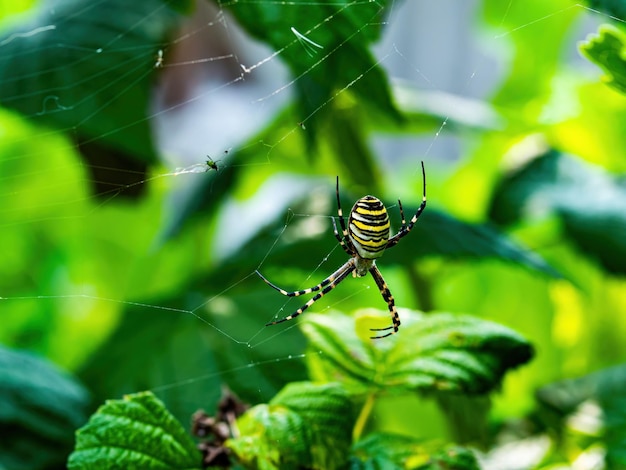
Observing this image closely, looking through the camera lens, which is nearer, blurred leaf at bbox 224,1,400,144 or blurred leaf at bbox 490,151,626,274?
blurred leaf at bbox 224,1,400,144

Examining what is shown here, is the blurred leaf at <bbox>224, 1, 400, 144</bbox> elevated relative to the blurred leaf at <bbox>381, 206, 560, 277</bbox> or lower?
elevated

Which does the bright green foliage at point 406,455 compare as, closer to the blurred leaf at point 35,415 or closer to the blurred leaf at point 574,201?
the blurred leaf at point 35,415

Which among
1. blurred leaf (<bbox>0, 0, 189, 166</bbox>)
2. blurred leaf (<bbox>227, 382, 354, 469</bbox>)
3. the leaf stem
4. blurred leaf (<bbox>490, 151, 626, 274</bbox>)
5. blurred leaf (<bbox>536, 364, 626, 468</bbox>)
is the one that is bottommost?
blurred leaf (<bbox>536, 364, 626, 468</bbox>)

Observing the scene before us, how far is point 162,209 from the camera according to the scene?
1.45 m

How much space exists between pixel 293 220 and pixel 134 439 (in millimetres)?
516

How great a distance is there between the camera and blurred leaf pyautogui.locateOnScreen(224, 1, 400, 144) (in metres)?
0.59

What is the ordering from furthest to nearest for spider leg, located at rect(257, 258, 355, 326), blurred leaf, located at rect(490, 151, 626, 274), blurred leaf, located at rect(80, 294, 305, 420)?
blurred leaf, located at rect(490, 151, 626, 274) → spider leg, located at rect(257, 258, 355, 326) → blurred leaf, located at rect(80, 294, 305, 420)

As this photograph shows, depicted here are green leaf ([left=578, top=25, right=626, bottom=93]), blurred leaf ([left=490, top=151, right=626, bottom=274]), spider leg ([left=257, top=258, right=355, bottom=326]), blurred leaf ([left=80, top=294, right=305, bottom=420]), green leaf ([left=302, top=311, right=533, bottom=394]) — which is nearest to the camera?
green leaf ([left=578, top=25, right=626, bottom=93])

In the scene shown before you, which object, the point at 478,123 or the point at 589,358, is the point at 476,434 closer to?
the point at 589,358

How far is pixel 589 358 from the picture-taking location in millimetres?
1002

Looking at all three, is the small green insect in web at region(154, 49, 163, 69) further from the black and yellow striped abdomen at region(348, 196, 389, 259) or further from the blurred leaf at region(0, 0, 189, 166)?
the black and yellow striped abdomen at region(348, 196, 389, 259)

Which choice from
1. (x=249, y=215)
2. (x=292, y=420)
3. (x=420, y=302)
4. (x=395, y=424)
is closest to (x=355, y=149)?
(x=420, y=302)

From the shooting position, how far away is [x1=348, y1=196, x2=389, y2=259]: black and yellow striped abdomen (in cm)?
69

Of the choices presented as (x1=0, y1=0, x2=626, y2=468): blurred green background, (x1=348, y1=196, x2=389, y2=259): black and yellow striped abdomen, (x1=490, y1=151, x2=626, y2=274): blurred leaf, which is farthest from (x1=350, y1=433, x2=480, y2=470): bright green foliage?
(x1=490, y1=151, x2=626, y2=274): blurred leaf
